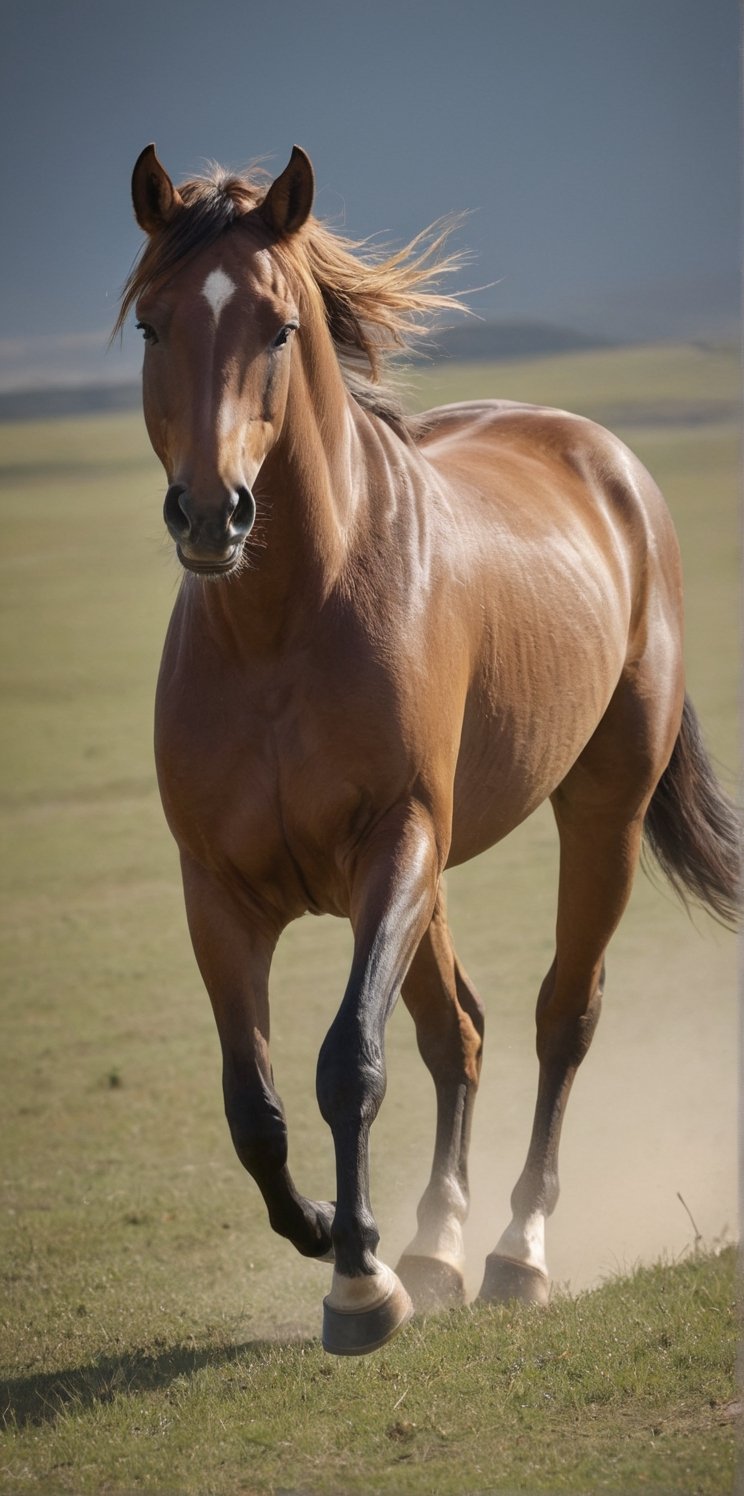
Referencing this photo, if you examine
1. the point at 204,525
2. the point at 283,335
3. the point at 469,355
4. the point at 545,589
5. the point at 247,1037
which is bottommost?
the point at 469,355

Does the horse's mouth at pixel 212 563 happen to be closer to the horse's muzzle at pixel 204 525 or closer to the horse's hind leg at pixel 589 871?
the horse's muzzle at pixel 204 525

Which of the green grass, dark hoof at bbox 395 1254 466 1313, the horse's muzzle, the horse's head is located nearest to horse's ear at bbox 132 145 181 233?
the horse's head

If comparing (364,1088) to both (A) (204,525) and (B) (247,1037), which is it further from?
(A) (204,525)

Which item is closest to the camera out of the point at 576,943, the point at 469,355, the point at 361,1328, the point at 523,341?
the point at 361,1328

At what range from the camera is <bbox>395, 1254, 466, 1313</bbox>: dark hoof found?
416 centimetres

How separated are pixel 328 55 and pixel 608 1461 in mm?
5376

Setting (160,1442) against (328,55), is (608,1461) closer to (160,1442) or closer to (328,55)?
(160,1442)

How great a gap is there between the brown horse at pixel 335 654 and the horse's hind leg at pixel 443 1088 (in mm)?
15

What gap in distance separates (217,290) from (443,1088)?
2577mm

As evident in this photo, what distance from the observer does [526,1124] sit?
609 centimetres

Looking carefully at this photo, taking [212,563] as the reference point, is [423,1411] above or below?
below

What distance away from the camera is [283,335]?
2924 millimetres

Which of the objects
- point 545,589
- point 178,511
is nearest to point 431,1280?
point 545,589

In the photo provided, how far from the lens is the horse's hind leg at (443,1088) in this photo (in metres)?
4.27
